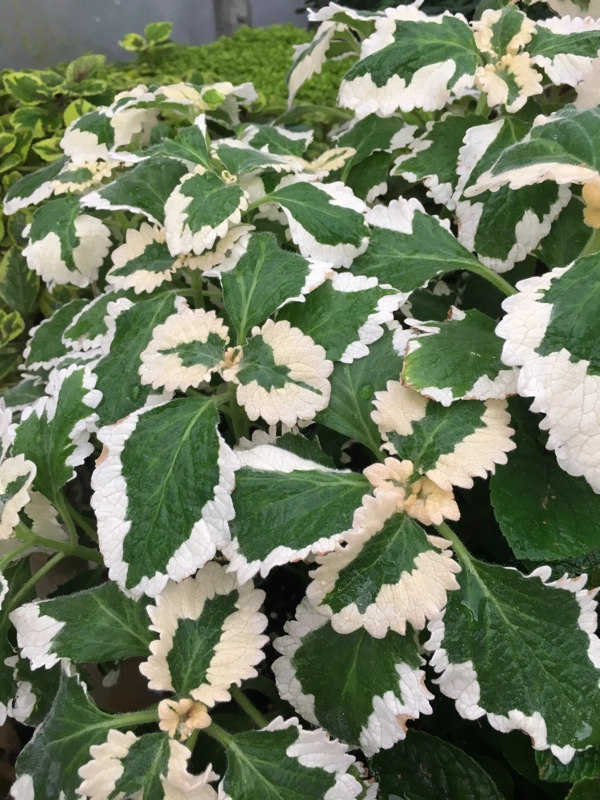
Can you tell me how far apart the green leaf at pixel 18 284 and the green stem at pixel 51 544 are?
0.66 metres

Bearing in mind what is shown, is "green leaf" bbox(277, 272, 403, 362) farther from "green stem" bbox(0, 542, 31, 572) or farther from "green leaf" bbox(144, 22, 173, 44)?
"green leaf" bbox(144, 22, 173, 44)

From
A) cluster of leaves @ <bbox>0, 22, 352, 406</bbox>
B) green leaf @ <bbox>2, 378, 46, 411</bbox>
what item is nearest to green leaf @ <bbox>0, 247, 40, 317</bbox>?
cluster of leaves @ <bbox>0, 22, 352, 406</bbox>

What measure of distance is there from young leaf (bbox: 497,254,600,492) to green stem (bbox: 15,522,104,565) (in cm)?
47

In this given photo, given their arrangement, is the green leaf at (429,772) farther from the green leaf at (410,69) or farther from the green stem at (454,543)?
the green leaf at (410,69)

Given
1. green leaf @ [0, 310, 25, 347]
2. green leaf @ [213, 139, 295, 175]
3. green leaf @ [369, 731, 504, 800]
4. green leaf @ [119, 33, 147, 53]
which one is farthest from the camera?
green leaf @ [119, 33, 147, 53]

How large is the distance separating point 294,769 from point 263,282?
44 centimetres

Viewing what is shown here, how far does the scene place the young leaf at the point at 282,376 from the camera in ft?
1.91

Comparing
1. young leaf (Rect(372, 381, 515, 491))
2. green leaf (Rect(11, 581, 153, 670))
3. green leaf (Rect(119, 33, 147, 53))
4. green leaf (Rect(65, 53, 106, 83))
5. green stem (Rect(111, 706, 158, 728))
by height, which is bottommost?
green stem (Rect(111, 706, 158, 728))

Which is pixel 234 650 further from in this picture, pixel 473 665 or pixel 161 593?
pixel 473 665

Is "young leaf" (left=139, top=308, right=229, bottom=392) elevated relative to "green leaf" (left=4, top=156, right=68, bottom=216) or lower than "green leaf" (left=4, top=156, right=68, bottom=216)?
lower

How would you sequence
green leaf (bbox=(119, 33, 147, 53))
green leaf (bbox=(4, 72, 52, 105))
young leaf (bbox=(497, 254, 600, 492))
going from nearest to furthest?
young leaf (bbox=(497, 254, 600, 492)) → green leaf (bbox=(4, 72, 52, 105)) → green leaf (bbox=(119, 33, 147, 53))

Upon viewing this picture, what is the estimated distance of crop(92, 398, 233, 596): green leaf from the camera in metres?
0.53

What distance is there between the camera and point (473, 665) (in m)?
0.52

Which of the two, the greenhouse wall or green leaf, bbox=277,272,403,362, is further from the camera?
the greenhouse wall
